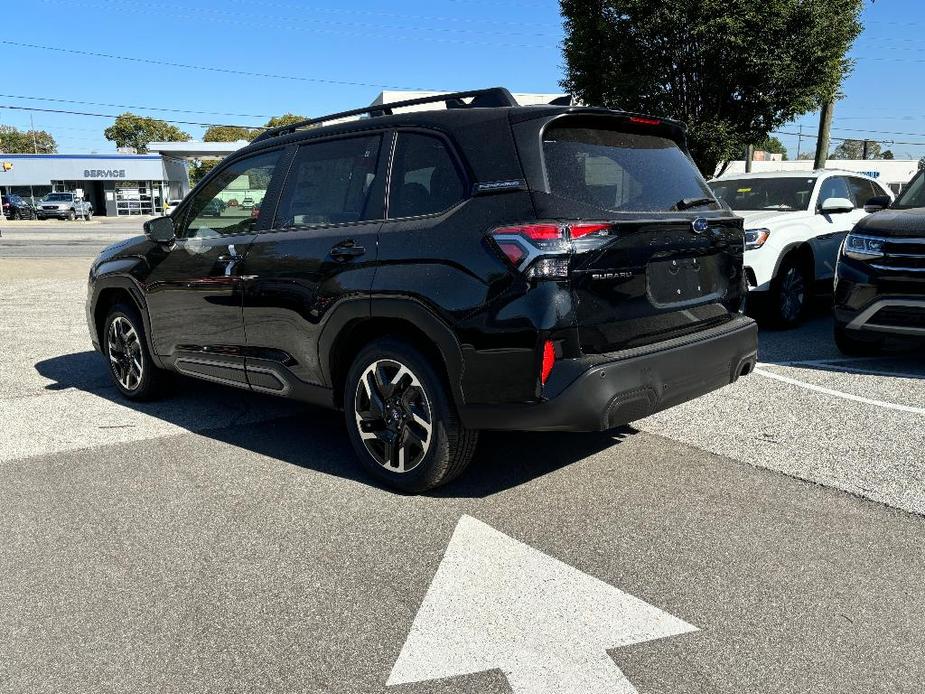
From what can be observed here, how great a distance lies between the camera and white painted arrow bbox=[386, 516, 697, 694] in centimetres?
254

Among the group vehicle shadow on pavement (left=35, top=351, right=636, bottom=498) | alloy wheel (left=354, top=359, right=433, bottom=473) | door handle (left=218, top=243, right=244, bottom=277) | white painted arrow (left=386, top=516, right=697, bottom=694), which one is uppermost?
door handle (left=218, top=243, right=244, bottom=277)

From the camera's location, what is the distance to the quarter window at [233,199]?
486cm

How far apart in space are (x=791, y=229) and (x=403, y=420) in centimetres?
618

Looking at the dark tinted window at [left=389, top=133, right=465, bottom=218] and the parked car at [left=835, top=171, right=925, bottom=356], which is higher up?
the dark tinted window at [left=389, top=133, right=465, bottom=218]

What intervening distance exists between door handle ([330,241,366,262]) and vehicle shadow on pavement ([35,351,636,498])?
1.19 metres

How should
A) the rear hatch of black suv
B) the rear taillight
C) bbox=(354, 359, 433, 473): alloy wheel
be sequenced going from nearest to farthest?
1. the rear taillight
2. the rear hatch of black suv
3. bbox=(354, 359, 433, 473): alloy wheel

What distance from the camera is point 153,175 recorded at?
6825 centimetres

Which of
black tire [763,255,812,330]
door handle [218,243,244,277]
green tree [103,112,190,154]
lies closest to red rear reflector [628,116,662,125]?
door handle [218,243,244,277]

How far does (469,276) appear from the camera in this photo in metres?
3.54

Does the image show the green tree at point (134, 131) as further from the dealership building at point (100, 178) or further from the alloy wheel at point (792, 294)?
the alloy wheel at point (792, 294)

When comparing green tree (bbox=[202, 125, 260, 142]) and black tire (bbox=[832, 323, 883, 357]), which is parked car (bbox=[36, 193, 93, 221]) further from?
green tree (bbox=[202, 125, 260, 142])

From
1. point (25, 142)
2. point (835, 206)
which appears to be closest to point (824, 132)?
point (835, 206)

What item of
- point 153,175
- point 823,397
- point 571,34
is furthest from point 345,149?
point 153,175

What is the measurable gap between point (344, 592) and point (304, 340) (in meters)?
1.67
